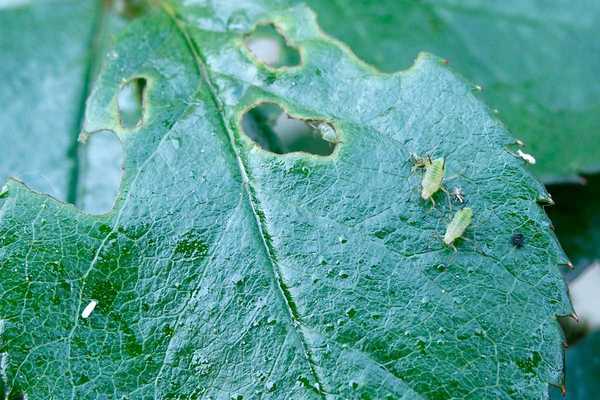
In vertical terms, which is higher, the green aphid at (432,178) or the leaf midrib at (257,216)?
the green aphid at (432,178)

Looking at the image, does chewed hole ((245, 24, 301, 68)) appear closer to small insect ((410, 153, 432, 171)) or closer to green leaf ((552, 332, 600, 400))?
small insect ((410, 153, 432, 171))

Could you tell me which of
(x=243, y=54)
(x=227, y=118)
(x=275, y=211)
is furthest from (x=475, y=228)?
(x=243, y=54)

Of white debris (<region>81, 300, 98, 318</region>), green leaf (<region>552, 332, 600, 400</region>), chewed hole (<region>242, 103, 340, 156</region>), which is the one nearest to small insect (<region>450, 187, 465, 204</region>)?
chewed hole (<region>242, 103, 340, 156</region>)

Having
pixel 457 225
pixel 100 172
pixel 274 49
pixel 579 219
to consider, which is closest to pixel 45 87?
pixel 100 172

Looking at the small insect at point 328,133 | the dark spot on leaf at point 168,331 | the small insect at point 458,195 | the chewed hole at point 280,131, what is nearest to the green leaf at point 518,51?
the chewed hole at point 280,131

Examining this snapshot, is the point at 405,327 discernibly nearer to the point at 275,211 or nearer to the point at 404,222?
the point at 404,222

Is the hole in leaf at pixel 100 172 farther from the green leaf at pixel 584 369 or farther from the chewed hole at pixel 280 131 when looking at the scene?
the green leaf at pixel 584 369
